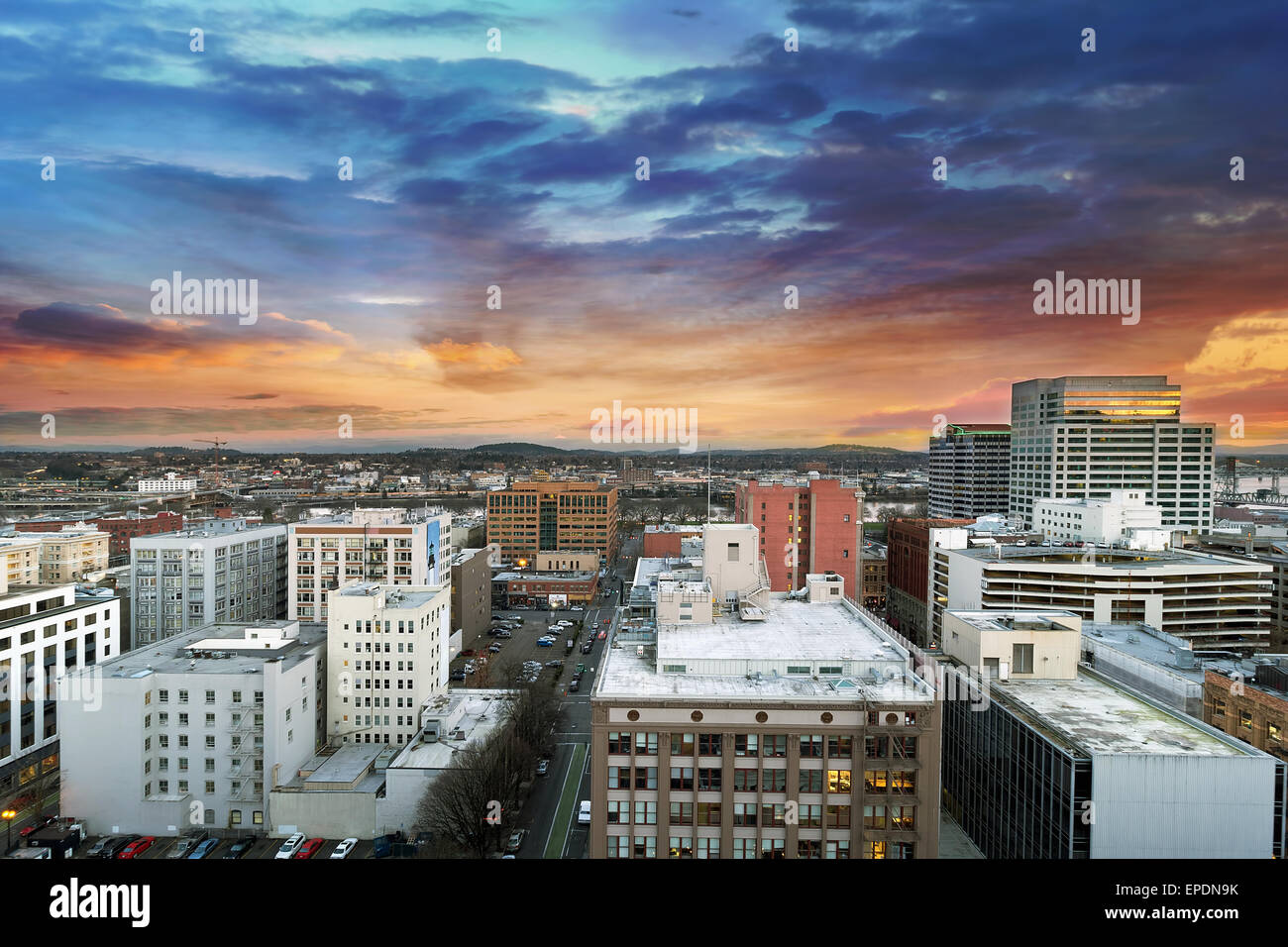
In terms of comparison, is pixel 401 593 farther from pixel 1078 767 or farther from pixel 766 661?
pixel 1078 767

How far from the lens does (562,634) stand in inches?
1549

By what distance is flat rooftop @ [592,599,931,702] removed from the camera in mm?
14359

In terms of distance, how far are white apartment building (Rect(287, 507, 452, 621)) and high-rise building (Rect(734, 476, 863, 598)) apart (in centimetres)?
1649

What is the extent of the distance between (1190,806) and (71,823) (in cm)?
2571

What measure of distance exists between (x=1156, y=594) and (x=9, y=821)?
38.4m

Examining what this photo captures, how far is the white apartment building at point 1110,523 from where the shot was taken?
3250 centimetres

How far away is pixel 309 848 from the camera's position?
59.0ft

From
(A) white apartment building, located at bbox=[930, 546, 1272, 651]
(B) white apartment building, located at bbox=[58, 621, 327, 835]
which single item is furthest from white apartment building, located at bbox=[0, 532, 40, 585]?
(A) white apartment building, located at bbox=[930, 546, 1272, 651]

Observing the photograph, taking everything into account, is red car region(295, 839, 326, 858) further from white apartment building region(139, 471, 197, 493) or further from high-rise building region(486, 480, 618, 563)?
white apartment building region(139, 471, 197, 493)

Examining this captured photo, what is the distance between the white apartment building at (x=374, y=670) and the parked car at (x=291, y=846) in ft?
13.4

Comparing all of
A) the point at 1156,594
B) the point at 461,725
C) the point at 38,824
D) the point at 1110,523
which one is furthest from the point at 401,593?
the point at 1110,523

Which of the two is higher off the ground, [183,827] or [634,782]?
[634,782]
